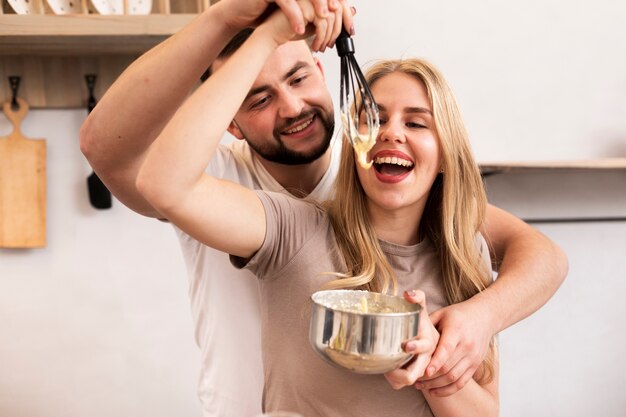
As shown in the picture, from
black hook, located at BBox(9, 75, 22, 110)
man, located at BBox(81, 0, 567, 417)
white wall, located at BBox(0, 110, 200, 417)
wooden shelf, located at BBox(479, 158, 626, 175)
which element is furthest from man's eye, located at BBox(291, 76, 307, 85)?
black hook, located at BBox(9, 75, 22, 110)

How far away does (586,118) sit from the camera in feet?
7.42

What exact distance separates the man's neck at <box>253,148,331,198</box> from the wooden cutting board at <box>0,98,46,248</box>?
3.15 feet

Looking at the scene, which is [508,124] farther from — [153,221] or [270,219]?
[270,219]

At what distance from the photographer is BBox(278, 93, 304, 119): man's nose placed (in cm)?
129

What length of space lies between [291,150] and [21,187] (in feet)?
3.63

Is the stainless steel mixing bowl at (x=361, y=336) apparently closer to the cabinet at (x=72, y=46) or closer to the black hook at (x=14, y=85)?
the cabinet at (x=72, y=46)

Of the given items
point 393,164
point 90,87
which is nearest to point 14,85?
point 90,87

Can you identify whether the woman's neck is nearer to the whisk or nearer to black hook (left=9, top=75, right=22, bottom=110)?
the whisk

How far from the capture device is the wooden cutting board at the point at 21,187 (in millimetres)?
2012

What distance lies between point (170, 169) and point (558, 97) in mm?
1755

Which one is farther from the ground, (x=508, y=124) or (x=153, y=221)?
(x=508, y=124)

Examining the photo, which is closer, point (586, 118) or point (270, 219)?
point (270, 219)

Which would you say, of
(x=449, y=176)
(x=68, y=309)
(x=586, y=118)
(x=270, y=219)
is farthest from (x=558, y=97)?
(x=68, y=309)

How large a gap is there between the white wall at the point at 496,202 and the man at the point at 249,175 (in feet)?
2.57
